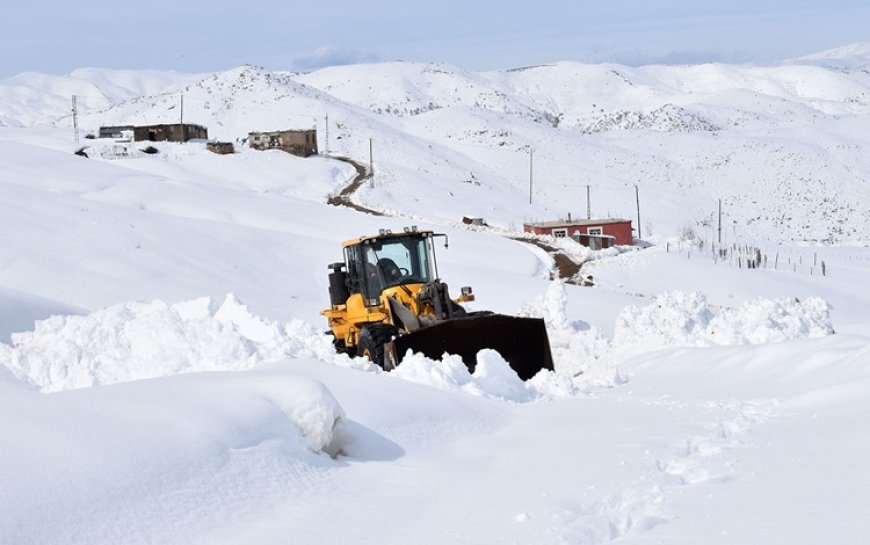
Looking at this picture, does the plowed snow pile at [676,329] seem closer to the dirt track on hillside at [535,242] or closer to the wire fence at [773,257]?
the dirt track on hillside at [535,242]

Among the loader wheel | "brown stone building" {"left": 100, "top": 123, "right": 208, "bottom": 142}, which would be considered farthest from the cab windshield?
"brown stone building" {"left": 100, "top": 123, "right": 208, "bottom": 142}

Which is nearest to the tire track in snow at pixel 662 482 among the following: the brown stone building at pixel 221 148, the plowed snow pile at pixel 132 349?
the plowed snow pile at pixel 132 349

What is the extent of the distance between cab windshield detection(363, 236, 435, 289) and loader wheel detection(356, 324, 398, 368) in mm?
1398

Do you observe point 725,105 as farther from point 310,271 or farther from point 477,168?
point 310,271

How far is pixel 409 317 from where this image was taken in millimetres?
15375

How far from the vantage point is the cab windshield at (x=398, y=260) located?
55.4ft

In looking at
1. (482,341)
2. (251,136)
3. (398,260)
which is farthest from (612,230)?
(251,136)

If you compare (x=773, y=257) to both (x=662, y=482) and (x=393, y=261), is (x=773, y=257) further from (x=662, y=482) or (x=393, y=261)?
(x=662, y=482)

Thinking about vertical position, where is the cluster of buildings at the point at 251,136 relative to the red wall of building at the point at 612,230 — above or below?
above

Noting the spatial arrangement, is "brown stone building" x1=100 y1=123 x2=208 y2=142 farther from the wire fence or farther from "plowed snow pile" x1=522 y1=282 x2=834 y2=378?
"plowed snow pile" x1=522 y1=282 x2=834 y2=378

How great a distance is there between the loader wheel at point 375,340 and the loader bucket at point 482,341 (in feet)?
2.61

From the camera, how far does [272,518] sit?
21.1ft

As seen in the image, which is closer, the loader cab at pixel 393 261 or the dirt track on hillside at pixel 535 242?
the loader cab at pixel 393 261

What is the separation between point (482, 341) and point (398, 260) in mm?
3109
